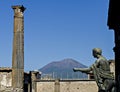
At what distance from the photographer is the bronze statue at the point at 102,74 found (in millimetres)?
9172

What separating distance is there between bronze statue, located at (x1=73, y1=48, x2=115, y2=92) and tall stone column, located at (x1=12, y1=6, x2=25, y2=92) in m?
15.7

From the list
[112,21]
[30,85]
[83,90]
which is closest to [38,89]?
[30,85]

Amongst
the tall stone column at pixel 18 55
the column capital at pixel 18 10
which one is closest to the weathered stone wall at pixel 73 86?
the tall stone column at pixel 18 55

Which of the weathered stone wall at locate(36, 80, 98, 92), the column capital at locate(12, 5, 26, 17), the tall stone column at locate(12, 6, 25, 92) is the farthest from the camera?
the weathered stone wall at locate(36, 80, 98, 92)

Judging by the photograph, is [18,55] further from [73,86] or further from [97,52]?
[97,52]

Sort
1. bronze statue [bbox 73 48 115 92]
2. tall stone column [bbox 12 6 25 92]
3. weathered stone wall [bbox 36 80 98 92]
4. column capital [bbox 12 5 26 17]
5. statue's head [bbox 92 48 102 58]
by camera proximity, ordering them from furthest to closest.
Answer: weathered stone wall [bbox 36 80 98 92] < column capital [bbox 12 5 26 17] < tall stone column [bbox 12 6 25 92] < statue's head [bbox 92 48 102 58] < bronze statue [bbox 73 48 115 92]

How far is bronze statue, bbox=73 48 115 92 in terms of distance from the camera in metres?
9.17

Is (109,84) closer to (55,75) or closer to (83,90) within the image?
(83,90)

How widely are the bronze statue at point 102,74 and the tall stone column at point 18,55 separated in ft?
51.4

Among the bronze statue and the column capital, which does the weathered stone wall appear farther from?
the bronze statue

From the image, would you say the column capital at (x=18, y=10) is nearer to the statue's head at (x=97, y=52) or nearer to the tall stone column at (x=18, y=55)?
the tall stone column at (x=18, y=55)

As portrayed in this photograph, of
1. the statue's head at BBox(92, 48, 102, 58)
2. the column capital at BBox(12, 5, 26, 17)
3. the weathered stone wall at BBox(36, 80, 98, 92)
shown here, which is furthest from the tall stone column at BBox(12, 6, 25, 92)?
the statue's head at BBox(92, 48, 102, 58)

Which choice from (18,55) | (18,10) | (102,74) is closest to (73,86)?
(18,55)

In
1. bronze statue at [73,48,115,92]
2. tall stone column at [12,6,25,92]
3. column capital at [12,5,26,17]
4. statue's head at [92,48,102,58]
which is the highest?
column capital at [12,5,26,17]
